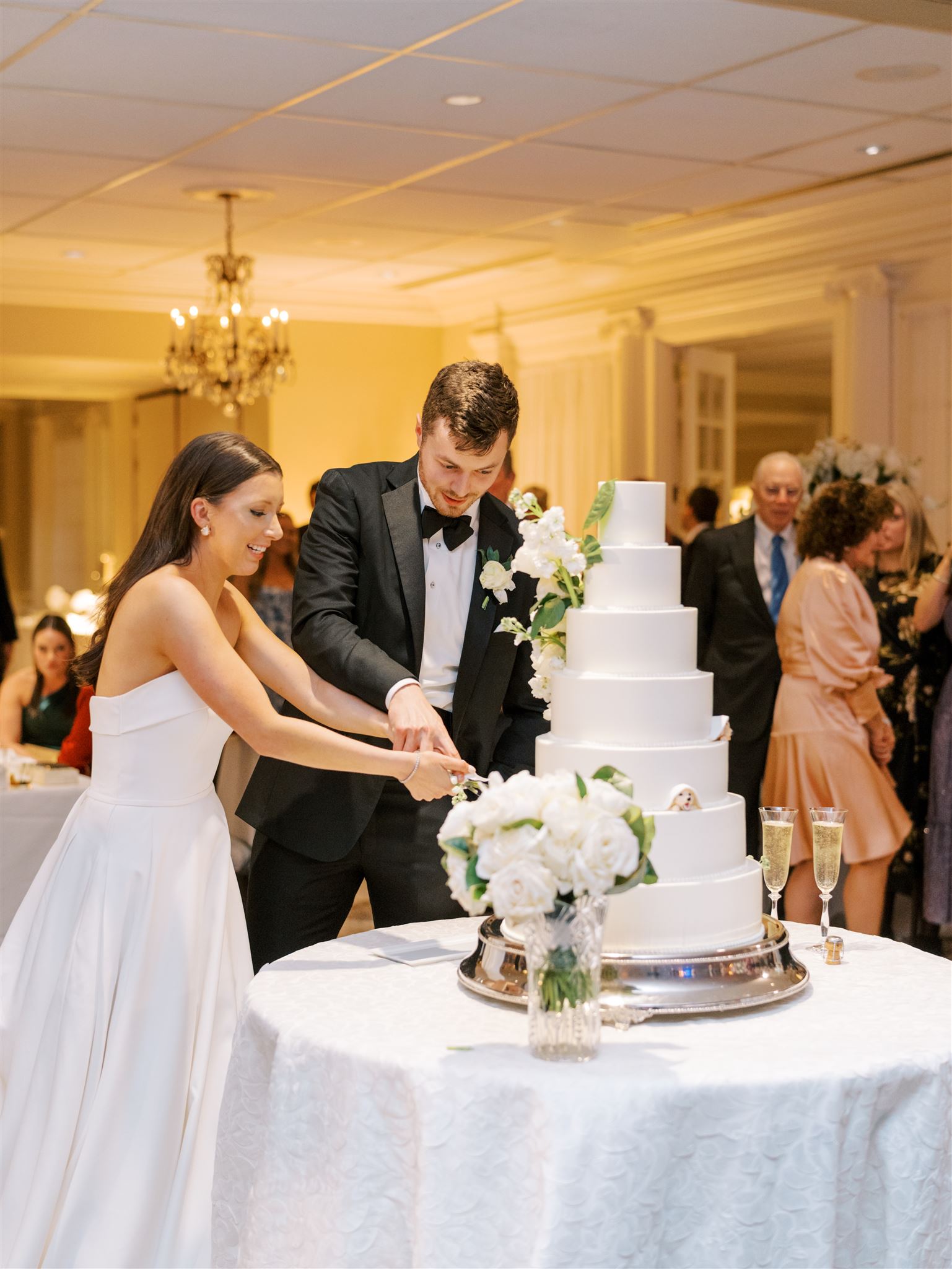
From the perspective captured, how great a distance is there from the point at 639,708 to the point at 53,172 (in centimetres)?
601

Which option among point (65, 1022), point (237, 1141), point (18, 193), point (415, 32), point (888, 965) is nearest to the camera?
point (237, 1141)

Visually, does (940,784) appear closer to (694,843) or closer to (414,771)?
(414,771)

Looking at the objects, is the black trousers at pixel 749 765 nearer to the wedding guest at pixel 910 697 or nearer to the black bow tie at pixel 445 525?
the wedding guest at pixel 910 697

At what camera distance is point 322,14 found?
4.88 meters

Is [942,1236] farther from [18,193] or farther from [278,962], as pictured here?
[18,193]

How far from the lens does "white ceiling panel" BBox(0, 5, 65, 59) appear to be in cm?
487

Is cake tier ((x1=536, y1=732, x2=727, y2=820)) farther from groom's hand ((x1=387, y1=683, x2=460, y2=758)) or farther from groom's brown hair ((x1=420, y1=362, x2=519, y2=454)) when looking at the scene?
groom's brown hair ((x1=420, y1=362, x2=519, y2=454))

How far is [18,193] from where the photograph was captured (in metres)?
7.79

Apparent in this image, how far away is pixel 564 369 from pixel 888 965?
895 cm

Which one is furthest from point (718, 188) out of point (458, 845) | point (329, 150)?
point (458, 845)

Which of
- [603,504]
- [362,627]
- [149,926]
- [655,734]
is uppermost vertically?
[603,504]

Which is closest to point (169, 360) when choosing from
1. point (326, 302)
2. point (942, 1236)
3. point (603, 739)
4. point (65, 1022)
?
point (326, 302)

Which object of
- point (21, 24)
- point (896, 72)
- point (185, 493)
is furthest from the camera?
point (896, 72)

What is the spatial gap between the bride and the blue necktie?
128 inches
